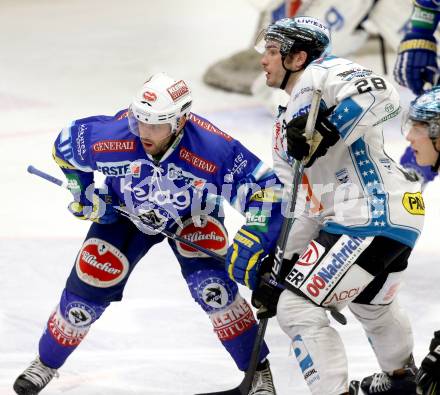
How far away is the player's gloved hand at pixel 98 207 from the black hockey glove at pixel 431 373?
1.14 meters

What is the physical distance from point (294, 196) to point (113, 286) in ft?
2.28

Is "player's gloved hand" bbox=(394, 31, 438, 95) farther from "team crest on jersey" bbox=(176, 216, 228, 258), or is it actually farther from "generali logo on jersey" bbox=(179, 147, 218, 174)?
"generali logo on jersey" bbox=(179, 147, 218, 174)

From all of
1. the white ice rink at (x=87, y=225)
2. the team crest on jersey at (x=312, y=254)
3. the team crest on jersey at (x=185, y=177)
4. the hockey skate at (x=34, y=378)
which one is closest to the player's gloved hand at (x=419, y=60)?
the white ice rink at (x=87, y=225)

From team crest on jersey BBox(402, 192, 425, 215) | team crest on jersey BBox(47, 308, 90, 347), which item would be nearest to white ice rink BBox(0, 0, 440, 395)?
team crest on jersey BBox(47, 308, 90, 347)

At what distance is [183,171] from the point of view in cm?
341

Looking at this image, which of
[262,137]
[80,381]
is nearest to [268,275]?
[80,381]

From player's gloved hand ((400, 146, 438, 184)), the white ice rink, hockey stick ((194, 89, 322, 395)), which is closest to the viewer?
hockey stick ((194, 89, 322, 395))

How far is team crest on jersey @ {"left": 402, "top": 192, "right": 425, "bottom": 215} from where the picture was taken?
3.19 meters

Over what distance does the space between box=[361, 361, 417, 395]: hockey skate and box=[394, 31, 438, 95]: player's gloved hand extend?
5.59 feet

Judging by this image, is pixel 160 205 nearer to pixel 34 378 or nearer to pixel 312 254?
pixel 312 254

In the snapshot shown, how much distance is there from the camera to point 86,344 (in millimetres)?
4090

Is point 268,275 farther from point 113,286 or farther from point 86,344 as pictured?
point 86,344

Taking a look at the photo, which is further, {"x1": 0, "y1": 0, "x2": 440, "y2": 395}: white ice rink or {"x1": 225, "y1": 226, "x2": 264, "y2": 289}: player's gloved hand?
{"x1": 0, "y1": 0, "x2": 440, "y2": 395}: white ice rink

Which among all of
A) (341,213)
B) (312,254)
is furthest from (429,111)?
(312,254)
